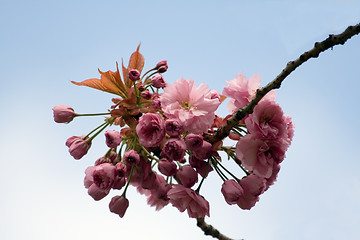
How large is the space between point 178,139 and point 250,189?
43 cm

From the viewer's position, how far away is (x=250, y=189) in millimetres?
1854

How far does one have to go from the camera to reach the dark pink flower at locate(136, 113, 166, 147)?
173 centimetres

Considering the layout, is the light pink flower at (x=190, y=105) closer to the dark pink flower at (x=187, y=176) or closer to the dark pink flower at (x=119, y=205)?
the dark pink flower at (x=187, y=176)

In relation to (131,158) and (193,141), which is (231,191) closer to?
(193,141)

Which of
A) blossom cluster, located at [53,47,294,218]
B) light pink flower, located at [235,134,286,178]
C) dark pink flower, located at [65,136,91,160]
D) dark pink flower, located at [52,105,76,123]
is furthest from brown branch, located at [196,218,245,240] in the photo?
dark pink flower, located at [52,105,76,123]

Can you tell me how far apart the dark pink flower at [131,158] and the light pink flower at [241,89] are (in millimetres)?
502

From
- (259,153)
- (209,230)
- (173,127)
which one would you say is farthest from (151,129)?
(209,230)

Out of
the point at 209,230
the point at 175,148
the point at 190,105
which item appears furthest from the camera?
the point at 209,230

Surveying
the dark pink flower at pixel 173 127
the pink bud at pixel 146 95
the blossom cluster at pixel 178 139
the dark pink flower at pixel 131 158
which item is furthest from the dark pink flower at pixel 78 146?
the dark pink flower at pixel 173 127

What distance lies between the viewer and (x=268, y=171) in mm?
1754

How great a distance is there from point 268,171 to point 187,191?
37 cm

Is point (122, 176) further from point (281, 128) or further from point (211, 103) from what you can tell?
point (281, 128)

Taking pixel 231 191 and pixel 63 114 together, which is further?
pixel 63 114

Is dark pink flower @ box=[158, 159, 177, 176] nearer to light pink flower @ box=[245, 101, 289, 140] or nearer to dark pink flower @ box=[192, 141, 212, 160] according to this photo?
dark pink flower @ box=[192, 141, 212, 160]
